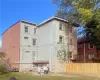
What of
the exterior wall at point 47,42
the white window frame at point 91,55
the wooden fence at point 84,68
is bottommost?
the wooden fence at point 84,68

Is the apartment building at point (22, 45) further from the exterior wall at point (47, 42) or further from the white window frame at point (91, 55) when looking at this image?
the white window frame at point (91, 55)

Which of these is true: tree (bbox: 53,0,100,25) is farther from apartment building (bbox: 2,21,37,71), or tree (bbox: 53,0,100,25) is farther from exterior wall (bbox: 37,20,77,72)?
apartment building (bbox: 2,21,37,71)

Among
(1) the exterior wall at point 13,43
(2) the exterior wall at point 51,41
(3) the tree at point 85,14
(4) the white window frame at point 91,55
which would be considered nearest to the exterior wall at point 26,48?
(1) the exterior wall at point 13,43

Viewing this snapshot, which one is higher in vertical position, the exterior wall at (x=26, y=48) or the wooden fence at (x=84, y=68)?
the exterior wall at (x=26, y=48)

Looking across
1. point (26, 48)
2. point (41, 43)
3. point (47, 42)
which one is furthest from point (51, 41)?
point (26, 48)

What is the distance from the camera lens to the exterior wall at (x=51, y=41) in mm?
42375

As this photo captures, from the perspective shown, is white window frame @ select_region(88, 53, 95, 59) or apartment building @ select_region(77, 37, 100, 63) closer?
apartment building @ select_region(77, 37, 100, 63)

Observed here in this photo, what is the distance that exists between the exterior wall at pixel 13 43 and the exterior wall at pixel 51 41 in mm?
5025

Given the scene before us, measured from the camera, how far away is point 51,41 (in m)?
43.4

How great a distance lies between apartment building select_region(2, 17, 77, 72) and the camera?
4284cm

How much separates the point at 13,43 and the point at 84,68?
62.3ft

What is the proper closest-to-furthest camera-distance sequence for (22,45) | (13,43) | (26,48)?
(22,45) → (26,48) → (13,43)

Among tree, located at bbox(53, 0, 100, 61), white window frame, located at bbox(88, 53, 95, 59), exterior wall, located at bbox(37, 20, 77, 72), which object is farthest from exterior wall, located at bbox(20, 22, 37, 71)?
white window frame, located at bbox(88, 53, 95, 59)

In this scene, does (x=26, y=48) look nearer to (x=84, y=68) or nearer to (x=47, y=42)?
(x=47, y=42)
